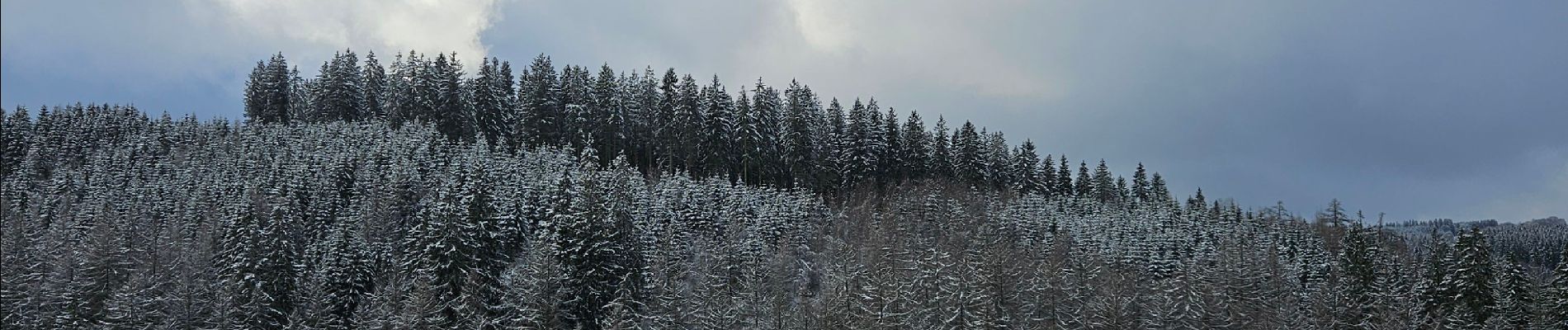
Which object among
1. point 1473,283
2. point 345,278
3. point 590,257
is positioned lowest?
point 1473,283

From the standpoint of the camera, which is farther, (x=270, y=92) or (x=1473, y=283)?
(x=270, y=92)

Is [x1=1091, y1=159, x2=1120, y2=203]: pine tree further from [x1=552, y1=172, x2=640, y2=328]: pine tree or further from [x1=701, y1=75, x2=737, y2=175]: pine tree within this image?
[x1=552, y1=172, x2=640, y2=328]: pine tree

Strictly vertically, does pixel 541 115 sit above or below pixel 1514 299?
above

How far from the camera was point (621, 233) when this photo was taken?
181 ft

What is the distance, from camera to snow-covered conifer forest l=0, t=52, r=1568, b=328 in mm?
54812

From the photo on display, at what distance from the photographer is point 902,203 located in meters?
79.9

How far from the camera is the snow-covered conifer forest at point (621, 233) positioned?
54812 mm

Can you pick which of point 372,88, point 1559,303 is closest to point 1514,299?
point 1559,303

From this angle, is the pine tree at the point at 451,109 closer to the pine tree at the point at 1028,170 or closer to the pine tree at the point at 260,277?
the pine tree at the point at 260,277

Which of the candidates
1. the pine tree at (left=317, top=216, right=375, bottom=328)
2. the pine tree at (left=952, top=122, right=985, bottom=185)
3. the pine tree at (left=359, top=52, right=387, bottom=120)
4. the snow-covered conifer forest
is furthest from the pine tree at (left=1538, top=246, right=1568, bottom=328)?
the pine tree at (left=359, top=52, right=387, bottom=120)

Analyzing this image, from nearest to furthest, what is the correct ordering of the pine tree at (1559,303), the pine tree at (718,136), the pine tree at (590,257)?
the pine tree at (590,257)
the pine tree at (1559,303)
the pine tree at (718,136)

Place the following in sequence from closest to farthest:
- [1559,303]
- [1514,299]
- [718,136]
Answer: [1559,303]
[1514,299]
[718,136]

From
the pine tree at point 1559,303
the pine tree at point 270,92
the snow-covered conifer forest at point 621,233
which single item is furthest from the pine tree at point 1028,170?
the pine tree at point 270,92

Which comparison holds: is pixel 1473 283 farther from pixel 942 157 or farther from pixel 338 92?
pixel 338 92
